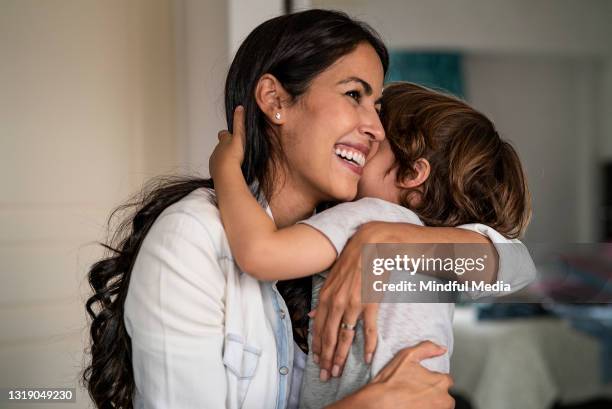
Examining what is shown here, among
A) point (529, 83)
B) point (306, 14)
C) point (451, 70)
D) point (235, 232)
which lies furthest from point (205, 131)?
point (529, 83)

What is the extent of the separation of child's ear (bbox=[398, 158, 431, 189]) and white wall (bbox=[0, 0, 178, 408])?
127 cm

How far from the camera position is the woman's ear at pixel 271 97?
114cm

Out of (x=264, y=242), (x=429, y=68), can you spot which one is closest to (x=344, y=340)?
(x=264, y=242)

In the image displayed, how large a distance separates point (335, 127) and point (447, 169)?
9.5 inches

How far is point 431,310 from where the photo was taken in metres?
0.96

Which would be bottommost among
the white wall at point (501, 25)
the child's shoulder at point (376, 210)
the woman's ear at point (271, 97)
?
the child's shoulder at point (376, 210)

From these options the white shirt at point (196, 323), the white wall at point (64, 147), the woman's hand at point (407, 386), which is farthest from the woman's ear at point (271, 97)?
the white wall at point (64, 147)

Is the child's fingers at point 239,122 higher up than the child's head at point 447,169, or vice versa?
the child's fingers at point 239,122

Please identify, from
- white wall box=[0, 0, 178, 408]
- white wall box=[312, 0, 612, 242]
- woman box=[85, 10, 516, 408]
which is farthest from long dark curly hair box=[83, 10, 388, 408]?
white wall box=[312, 0, 612, 242]

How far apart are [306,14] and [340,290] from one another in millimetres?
489

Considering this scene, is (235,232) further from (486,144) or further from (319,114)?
(486,144)

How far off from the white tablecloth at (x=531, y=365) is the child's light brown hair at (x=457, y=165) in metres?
1.43

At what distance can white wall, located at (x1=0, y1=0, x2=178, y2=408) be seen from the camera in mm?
2141

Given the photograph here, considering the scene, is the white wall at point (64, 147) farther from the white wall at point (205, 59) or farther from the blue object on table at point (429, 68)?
the blue object on table at point (429, 68)
